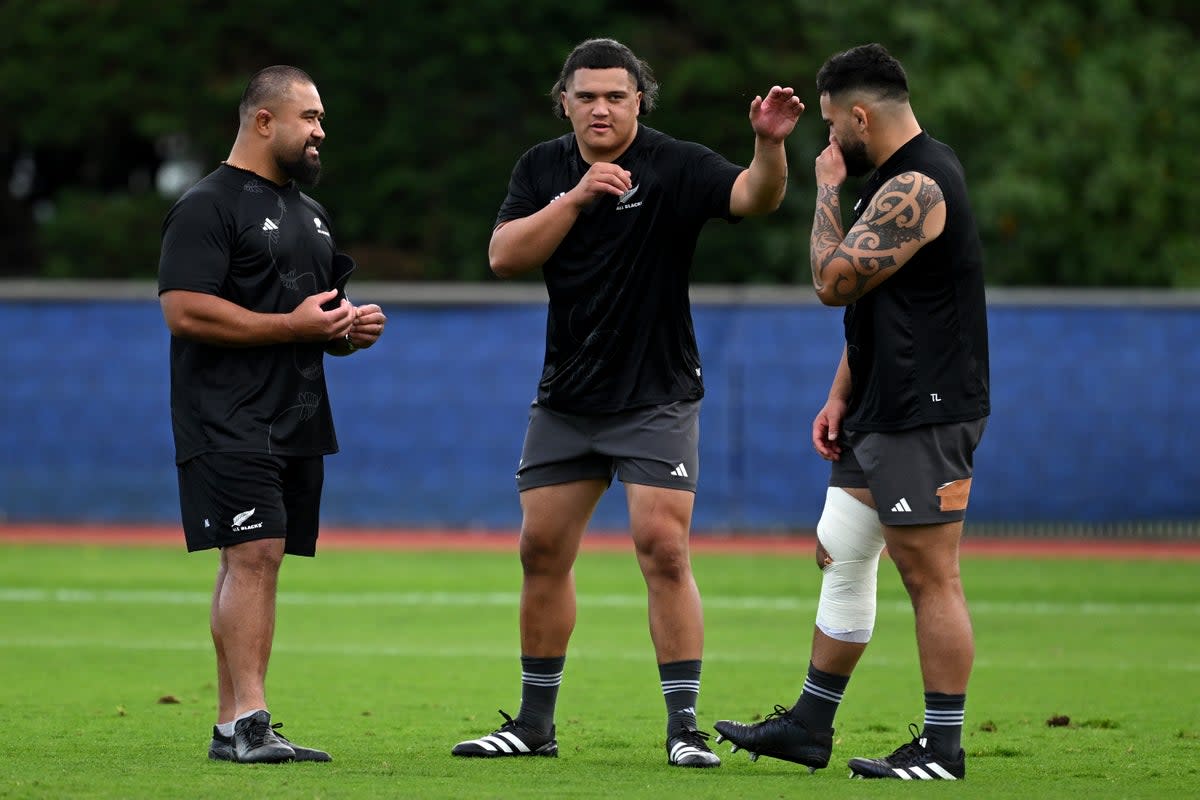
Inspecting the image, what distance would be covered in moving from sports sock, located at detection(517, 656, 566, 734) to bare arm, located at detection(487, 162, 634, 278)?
1426 millimetres

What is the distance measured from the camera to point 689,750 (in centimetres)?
651

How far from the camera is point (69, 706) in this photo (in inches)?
317

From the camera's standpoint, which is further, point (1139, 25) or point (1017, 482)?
point (1139, 25)

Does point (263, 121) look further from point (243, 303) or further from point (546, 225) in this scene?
point (546, 225)

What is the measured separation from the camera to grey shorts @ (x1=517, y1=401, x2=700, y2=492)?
264 inches

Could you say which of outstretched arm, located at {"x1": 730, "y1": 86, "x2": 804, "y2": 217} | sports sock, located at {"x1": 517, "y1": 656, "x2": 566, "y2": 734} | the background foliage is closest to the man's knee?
sports sock, located at {"x1": 517, "y1": 656, "x2": 566, "y2": 734}

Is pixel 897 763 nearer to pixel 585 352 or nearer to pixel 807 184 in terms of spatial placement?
pixel 585 352

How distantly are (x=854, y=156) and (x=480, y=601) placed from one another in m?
7.51

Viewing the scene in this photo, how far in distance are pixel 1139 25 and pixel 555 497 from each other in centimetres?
2341

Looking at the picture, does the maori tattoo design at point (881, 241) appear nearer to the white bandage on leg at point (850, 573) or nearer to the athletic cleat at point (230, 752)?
the white bandage on leg at point (850, 573)

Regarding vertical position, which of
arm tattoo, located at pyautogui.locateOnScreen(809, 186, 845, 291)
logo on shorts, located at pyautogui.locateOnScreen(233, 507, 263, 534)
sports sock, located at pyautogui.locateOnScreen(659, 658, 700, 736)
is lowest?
sports sock, located at pyautogui.locateOnScreen(659, 658, 700, 736)

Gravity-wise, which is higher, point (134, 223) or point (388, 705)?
point (134, 223)

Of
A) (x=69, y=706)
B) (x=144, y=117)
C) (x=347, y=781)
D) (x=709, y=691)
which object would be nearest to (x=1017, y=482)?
(x=709, y=691)

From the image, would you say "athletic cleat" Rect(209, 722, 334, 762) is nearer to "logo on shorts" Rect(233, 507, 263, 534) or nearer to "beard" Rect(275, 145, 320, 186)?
"logo on shorts" Rect(233, 507, 263, 534)
